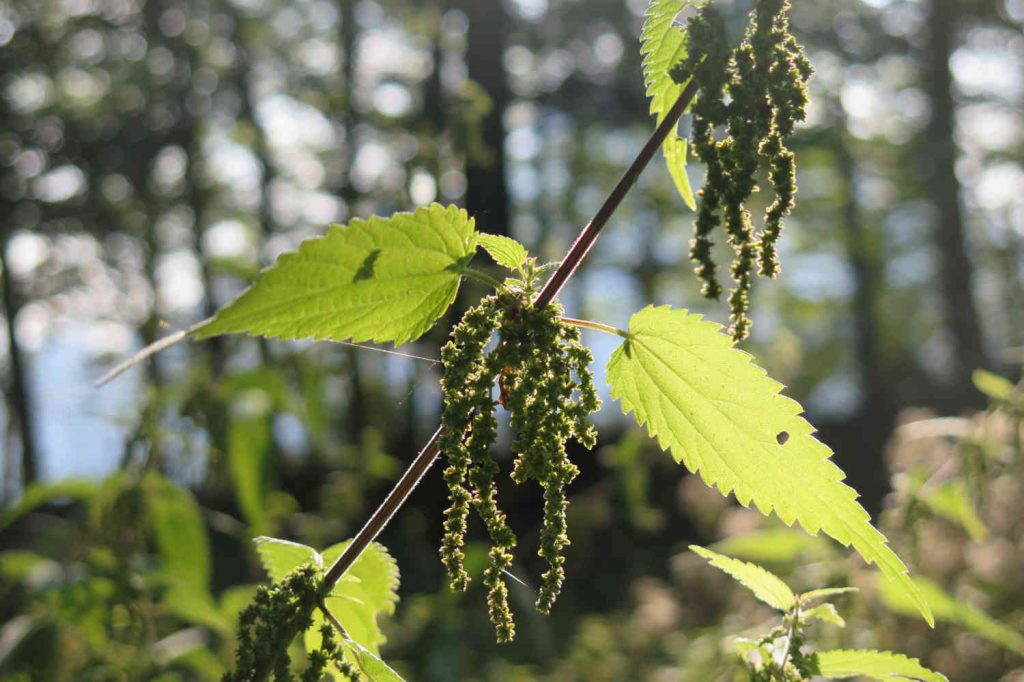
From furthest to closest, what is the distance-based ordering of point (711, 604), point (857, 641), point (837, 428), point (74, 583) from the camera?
point (837, 428)
point (711, 604)
point (857, 641)
point (74, 583)

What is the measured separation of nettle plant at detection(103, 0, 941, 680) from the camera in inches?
36.0

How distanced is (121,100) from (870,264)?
1812 cm

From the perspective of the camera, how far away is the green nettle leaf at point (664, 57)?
111 centimetres

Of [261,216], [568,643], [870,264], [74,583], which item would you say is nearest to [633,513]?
[568,643]

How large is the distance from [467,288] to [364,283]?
Answer: 14.0 ft

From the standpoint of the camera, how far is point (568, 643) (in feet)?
26.1

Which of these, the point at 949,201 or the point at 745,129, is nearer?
the point at 745,129

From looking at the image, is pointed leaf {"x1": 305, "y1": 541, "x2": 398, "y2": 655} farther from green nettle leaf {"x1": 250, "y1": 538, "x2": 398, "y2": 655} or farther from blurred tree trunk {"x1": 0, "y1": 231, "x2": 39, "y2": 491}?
blurred tree trunk {"x1": 0, "y1": 231, "x2": 39, "y2": 491}

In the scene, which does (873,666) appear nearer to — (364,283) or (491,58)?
(364,283)

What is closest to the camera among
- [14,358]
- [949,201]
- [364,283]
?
[364,283]

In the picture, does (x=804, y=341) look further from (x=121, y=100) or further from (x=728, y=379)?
(x=728, y=379)

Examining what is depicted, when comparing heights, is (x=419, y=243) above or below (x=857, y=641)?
above

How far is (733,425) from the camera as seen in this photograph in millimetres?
1050

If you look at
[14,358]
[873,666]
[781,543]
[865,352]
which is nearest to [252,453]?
[781,543]
